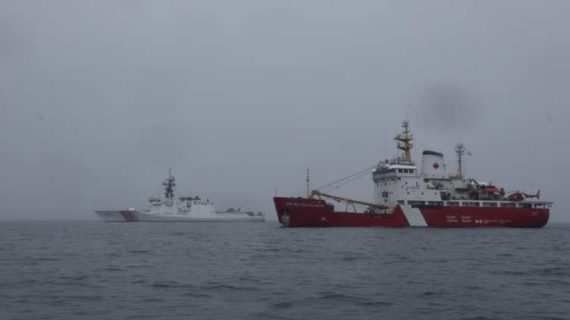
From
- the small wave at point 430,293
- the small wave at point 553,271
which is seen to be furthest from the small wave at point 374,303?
the small wave at point 553,271

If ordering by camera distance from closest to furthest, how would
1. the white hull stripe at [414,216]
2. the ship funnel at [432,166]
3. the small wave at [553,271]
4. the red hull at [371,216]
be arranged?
the small wave at [553,271] → the red hull at [371,216] → the white hull stripe at [414,216] → the ship funnel at [432,166]

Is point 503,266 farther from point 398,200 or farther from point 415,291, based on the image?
point 398,200

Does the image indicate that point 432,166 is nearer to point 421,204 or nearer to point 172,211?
point 421,204

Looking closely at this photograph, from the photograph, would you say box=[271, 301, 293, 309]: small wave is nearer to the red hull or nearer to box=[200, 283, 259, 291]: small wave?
box=[200, 283, 259, 291]: small wave

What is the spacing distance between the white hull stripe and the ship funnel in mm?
6028

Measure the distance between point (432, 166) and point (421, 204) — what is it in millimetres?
6328

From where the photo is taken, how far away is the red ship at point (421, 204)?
52.8m

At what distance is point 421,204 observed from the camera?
5397 cm

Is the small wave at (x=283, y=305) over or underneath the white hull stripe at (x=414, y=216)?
underneath

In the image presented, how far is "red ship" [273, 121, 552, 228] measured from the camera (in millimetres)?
52781

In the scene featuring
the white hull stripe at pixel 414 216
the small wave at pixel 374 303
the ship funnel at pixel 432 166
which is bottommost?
the small wave at pixel 374 303

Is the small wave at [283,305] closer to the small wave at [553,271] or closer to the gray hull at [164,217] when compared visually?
the small wave at [553,271]

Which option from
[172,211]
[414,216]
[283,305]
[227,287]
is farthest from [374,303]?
[172,211]

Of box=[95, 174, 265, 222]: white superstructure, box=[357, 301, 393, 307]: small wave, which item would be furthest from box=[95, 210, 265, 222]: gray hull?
box=[357, 301, 393, 307]: small wave
